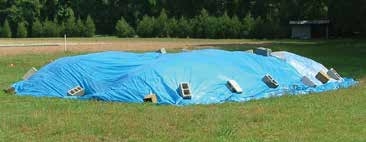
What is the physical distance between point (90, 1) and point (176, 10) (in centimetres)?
1197

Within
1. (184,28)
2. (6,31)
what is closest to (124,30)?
(184,28)

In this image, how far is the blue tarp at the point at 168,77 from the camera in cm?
1337

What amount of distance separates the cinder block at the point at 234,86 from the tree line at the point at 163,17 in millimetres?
49183

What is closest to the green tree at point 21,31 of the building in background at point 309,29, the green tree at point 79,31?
the green tree at point 79,31

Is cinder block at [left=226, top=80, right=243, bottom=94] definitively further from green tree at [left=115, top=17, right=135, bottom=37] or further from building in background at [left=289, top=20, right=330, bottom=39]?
green tree at [left=115, top=17, right=135, bottom=37]

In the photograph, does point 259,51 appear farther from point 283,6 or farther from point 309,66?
point 283,6

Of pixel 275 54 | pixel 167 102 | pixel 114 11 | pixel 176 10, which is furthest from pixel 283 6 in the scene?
pixel 167 102

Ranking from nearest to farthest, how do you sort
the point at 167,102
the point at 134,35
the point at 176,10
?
the point at 167,102, the point at 134,35, the point at 176,10

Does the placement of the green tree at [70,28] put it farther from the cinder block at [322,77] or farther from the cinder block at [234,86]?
the cinder block at [234,86]

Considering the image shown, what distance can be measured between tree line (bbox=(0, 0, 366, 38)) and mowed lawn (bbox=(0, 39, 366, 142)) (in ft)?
167

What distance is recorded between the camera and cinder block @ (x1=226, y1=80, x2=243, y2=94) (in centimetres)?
1371

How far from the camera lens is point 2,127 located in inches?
374

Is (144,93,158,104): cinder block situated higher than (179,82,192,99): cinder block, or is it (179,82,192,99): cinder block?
(179,82,192,99): cinder block

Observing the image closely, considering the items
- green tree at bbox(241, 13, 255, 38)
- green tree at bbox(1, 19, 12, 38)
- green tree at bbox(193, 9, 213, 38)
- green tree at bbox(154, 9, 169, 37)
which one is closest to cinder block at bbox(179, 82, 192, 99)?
green tree at bbox(241, 13, 255, 38)
